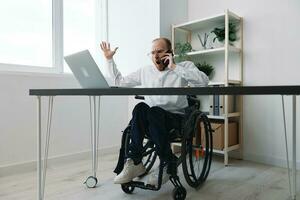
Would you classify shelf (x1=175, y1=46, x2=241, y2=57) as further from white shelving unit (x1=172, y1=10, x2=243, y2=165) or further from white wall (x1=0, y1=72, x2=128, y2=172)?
white wall (x1=0, y1=72, x2=128, y2=172)

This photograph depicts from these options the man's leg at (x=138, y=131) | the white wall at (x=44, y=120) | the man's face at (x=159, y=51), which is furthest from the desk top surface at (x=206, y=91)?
the white wall at (x=44, y=120)

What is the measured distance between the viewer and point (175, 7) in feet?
10.0

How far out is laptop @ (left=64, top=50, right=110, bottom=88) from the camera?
145 centimetres

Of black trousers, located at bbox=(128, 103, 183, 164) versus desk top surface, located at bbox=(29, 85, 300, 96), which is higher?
desk top surface, located at bbox=(29, 85, 300, 96)

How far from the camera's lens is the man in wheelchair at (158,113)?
160 cm

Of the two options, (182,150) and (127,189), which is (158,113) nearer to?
(182,150)

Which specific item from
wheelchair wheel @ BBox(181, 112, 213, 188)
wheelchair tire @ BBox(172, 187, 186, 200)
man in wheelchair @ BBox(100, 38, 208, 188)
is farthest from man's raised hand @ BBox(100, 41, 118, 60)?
wheelchair tire @ BBox(172, 187, 186, 200)

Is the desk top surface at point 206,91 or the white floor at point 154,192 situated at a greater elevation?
the desk top surface at point 206,91

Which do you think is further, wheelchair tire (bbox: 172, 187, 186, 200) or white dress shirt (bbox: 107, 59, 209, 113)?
white dress shirt (bbox: 107, 59, 209, 113)

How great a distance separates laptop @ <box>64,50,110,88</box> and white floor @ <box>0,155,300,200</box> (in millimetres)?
740

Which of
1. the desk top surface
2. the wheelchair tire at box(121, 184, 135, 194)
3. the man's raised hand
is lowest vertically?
the wheelchair tire at box(121, 184, 135, 194)

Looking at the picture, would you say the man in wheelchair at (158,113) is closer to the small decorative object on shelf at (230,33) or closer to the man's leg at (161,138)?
the man's leg at (161,138)

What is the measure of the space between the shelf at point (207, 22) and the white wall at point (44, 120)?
43.7 inches

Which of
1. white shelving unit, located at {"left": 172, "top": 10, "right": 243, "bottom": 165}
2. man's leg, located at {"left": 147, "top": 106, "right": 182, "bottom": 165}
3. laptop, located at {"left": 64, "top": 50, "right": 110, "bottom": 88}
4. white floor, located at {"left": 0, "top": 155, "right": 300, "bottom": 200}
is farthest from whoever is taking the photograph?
white shelving unit, located at {"left": 172, "top": 10, "right": 243, "bottom": 165}
